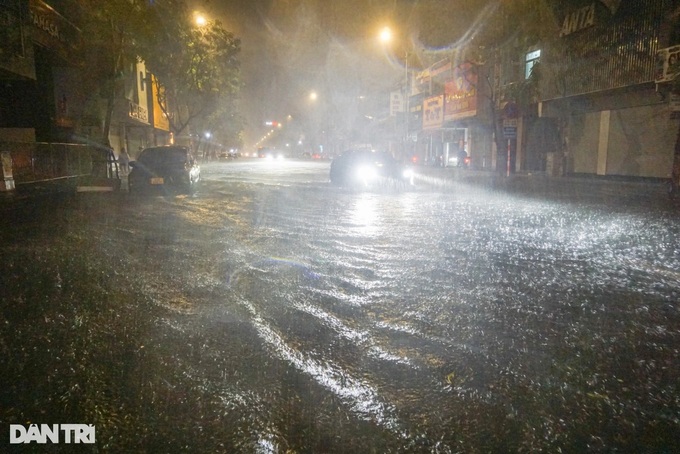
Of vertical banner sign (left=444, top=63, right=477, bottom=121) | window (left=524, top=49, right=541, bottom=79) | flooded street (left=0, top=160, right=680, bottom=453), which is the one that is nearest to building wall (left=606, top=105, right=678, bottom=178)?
window (left=524, top=49, right=541, bottom=79)

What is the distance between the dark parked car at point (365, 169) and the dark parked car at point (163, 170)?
668cm

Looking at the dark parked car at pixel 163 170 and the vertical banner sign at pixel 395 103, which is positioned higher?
the vertical banner sign at pixel 395 103

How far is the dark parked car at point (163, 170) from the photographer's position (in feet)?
51.6

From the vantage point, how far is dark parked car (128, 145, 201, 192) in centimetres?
1574

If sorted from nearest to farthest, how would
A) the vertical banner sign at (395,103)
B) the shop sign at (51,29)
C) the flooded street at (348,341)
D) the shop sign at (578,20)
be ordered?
the flooded street at (348,341) → the shop sign at (51,29) → the shop sign at (578,20) → the vertical banner sign at (395,103)

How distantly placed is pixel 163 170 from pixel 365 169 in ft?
28.8

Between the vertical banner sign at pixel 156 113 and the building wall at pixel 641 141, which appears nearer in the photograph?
the building wall at pixel 641 141

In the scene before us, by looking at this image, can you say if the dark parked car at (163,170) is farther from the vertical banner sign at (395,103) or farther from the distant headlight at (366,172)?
the vertical banner sign at (395,103)

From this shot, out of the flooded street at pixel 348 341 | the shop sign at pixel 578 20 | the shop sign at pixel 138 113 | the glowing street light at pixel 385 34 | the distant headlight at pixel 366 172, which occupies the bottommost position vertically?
the flooded street at pixel 348 341

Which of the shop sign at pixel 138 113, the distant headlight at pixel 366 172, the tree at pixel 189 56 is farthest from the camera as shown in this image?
the shop sign at pixel 138 113

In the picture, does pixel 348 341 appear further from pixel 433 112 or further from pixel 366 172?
pixel 433 112

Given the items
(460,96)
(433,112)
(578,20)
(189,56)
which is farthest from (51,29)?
(433,112)

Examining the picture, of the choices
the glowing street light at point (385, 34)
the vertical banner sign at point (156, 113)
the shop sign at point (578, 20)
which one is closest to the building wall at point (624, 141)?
the shop sign at point (578, 20)

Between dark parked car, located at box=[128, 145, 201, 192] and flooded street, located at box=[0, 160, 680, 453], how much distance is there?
310 inches
